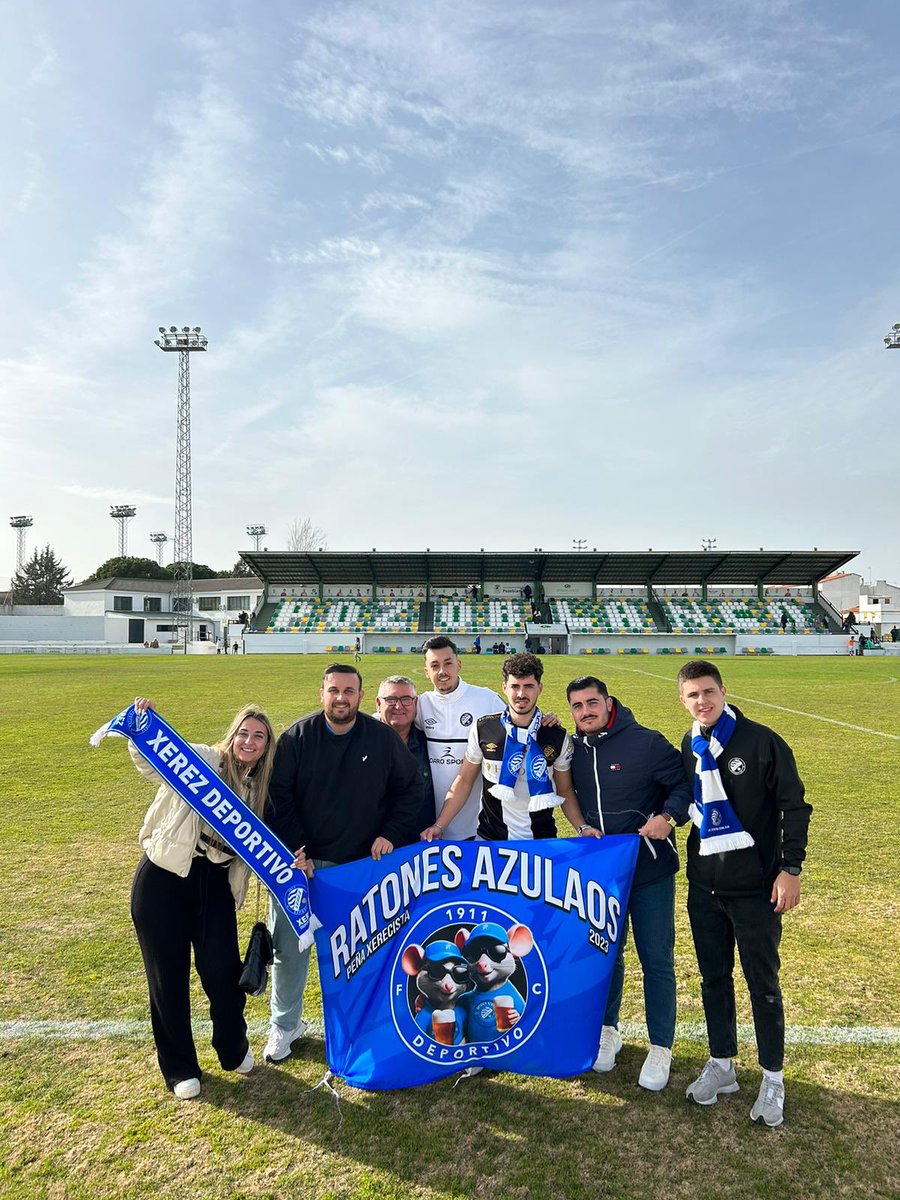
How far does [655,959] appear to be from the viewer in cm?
348

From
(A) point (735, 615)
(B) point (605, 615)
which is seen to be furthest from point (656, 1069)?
(A) point (735, 615)

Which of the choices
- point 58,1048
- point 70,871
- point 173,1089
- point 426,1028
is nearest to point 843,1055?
point 426,1028

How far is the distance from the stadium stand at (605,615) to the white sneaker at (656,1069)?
52.7m

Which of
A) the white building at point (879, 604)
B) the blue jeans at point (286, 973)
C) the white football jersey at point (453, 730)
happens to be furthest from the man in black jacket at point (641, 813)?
the white building at point (879, 604)

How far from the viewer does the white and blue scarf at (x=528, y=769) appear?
3699 mm

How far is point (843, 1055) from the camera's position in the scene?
3.53 m

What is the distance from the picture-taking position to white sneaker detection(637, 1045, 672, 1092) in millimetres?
3311

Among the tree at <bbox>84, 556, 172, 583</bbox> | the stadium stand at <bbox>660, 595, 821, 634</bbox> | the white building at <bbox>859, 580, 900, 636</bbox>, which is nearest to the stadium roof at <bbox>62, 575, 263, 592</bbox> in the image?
the tree at <bbox>84, 556, 172, 583</bbox>

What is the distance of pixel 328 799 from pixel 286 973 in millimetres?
919

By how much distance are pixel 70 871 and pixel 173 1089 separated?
3.51 metres

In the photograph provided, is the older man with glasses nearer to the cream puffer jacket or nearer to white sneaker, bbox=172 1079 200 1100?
the cream puffer jacket

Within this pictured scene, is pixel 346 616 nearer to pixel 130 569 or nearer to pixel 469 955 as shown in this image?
pixel 130 569

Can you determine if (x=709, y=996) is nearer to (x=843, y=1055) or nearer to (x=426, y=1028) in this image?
(x=843, y=1055)

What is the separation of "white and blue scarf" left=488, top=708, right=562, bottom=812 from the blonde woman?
1.24 m
